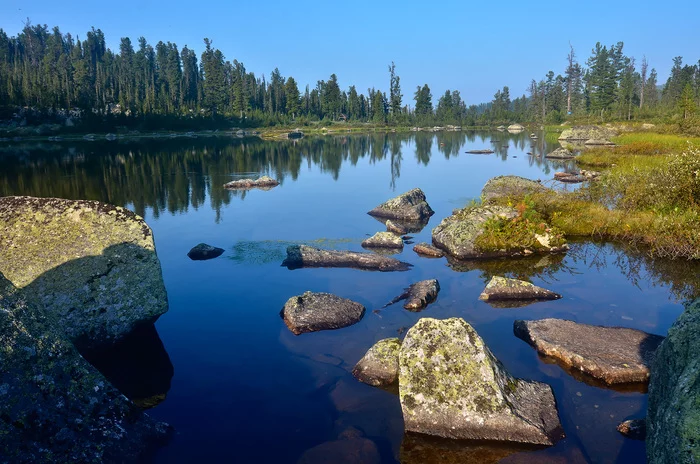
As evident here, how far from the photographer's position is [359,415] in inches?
334

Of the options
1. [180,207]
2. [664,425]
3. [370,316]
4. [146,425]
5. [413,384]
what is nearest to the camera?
[664,425]

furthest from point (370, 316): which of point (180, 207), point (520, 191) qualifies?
point (180, 207)

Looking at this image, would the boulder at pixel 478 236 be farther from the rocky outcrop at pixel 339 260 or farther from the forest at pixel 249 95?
the forest at pixel 249 95

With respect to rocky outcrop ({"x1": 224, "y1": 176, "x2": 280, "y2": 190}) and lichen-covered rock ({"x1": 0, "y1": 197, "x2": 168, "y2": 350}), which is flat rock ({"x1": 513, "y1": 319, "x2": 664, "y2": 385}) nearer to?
lichen-covered rock ({"x1": 0, "y1": 197, "x2": 168, "y2": 350})

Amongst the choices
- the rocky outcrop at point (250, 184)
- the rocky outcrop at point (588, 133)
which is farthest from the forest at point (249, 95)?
the rocky outcrop at point (250, 184)

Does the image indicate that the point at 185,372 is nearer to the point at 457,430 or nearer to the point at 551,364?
the point at 457,430

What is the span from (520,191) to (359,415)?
1721cm

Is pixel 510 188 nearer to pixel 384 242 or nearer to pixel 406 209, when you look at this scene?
pixel 406 209

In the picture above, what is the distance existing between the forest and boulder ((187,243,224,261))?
10348cm

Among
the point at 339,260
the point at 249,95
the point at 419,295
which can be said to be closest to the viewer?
the point at 419,295

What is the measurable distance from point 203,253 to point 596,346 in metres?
14.2

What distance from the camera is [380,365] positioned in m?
9.59

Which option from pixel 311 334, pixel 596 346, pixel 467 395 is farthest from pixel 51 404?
pixel 596 346

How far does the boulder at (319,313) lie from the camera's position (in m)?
11.9
